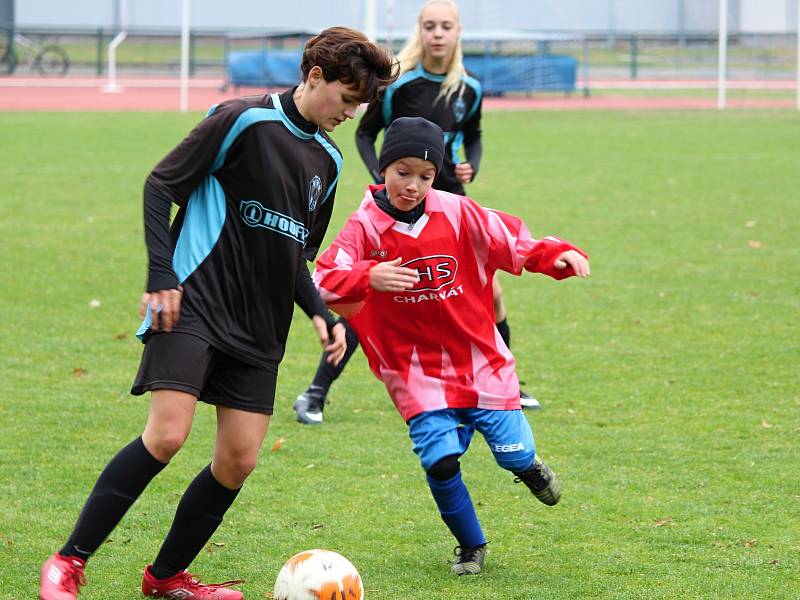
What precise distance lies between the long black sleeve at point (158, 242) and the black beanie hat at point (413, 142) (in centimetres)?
90

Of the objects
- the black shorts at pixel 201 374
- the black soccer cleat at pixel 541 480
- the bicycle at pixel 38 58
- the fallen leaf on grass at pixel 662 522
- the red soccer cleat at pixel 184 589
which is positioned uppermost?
the bicycle at pixel 38 58

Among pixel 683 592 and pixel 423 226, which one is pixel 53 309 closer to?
pixel 423 226

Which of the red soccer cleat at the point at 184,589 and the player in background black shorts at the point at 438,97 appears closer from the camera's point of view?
the red soccer cleat at the point at 184,589

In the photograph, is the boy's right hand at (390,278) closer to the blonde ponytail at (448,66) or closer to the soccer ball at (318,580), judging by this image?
the soccer ball at (318,580)

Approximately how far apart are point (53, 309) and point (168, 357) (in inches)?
220

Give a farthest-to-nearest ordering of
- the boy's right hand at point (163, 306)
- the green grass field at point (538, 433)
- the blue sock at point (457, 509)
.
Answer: the green grass field at point (538, 433), the blue sock at point (457, 509), the boy's right hand at point (163, 306)

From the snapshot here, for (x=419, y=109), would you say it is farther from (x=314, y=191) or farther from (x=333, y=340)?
(x=333, y=340)

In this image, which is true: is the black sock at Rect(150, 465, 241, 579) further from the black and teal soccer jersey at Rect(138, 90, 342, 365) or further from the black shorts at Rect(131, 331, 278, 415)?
the black and teal soccer jersey at Rect(138, 90, 342, 365)

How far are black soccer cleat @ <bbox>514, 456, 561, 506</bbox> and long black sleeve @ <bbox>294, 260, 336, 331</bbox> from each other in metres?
0.97

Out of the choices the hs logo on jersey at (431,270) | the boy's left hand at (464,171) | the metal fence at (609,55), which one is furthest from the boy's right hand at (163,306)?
the metal fence at (609,55)

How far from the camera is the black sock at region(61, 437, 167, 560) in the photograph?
3762 millimetres

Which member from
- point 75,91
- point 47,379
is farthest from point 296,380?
point 75,91

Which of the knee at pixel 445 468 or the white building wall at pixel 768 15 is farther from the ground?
the white building wall at pixel 768 15

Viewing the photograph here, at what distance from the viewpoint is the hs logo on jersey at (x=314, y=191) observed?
4.01 meters
